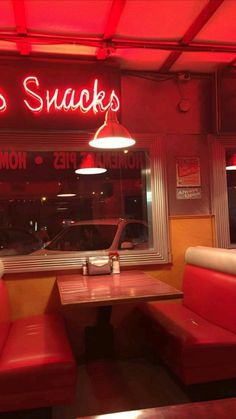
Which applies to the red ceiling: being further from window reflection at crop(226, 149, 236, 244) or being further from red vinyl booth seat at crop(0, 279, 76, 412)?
red vinyl booth seat at crop(0, 279, 76, 412)

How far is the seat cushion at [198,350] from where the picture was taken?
108 inches

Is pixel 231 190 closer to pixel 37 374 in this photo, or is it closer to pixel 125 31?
pixel 125 31

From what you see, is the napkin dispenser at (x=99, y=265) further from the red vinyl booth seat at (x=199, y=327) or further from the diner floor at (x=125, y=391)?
the diner floor at (x=125, y=391)

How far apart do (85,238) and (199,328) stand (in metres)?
1.64

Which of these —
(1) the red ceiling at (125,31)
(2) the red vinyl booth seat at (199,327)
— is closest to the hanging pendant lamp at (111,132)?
(1) the red ceiling at (125,31)

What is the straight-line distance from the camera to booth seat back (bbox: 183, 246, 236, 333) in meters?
3.03

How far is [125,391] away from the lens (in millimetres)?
3133

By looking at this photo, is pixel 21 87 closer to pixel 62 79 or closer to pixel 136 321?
pixel 62 79

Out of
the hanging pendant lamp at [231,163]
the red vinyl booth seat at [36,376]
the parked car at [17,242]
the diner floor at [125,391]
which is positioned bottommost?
the diner floor at [125,391]

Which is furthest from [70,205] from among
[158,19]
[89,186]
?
[158,19]

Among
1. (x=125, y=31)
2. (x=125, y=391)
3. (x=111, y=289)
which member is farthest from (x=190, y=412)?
(x=125, y=31)

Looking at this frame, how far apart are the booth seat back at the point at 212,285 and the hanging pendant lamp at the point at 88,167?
138 centimetres

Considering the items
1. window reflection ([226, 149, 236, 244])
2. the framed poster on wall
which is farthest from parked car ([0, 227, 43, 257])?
window reflection ([226, 149, 236, 244])

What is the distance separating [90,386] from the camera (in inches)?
128
